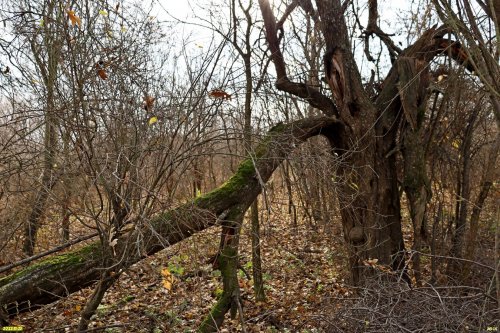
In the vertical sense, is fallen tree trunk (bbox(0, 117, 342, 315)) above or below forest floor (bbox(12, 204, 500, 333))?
above

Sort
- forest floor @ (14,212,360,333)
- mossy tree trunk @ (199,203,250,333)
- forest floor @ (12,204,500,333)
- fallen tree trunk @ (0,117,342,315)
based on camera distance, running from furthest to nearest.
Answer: forest floor @ (14,212,360,333), mossy tree trunk @ (199,203,250,333), fallen tree trunk @ (0,117,342,315), forest floor @ (12,204,500,333)

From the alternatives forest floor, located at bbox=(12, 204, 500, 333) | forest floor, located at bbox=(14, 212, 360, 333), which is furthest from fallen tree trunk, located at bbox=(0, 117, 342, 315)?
forest floor, located at bbox=(14, 212, 360, 333)

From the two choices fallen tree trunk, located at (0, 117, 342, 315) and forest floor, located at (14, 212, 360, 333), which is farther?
forest floor, located at (14, 212, 360, 333)

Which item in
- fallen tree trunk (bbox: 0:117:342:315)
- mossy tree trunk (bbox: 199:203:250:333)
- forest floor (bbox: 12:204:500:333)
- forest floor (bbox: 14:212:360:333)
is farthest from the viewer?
forest floor (bbox: 14:212:360:333)

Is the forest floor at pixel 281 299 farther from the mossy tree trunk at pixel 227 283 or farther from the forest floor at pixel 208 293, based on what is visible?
the mossy tree trunk at pixel 227 283

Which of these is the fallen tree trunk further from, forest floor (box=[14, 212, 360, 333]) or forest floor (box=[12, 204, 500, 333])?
forest floor (box=[14, 212, 360, 333])

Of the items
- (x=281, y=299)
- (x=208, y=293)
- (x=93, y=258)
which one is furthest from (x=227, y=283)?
(x=281, y=299)

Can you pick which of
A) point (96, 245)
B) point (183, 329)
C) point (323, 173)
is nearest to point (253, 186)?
point (323, 173)

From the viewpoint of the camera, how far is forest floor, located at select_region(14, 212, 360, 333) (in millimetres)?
5973

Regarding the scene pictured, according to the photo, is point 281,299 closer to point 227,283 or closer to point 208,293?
point 208,293

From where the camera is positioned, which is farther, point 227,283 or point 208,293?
point 208,293

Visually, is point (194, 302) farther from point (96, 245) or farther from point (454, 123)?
point (454, 123)

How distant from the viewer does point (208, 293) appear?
26.0 ft

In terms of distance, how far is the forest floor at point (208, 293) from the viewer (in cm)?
597
